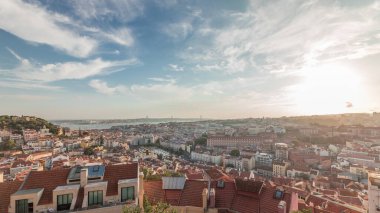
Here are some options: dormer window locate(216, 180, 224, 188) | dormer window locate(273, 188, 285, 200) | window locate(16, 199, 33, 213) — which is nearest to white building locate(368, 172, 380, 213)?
dormer window locate(273, 188, 285, 200)

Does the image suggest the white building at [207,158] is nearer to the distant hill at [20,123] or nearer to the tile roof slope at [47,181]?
the distant hill at [20,123]

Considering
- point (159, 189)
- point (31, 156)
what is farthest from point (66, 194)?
point (31, 156)

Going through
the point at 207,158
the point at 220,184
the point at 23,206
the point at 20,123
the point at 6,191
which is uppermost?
the point at 20,123

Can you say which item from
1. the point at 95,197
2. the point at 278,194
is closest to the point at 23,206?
the point at 95,197

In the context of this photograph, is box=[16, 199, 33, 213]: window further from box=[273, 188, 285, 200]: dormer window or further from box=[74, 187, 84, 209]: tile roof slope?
box=[273, 188, 285, 200]: dormer window

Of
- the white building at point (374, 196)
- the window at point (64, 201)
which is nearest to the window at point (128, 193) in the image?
the window at point (64, 201)

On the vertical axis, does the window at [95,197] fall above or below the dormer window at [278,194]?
above

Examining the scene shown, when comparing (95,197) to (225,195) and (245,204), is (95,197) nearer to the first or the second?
(225,195)
